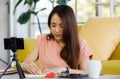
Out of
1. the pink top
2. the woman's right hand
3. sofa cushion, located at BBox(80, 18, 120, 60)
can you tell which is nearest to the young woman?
the pink top

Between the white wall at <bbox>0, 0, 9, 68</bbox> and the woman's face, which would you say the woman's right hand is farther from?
the white wall at <bbox>0, 0, 9, 68</bbox>

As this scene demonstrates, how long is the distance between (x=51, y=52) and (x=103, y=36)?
986mm

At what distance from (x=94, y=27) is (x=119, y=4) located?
1.05 meters

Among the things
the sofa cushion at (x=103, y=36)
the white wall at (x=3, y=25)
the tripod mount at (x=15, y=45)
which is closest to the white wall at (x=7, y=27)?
the white wall at (x=3, y=25)

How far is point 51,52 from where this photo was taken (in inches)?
75.8

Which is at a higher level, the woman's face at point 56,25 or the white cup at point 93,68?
the woman's face at point 56,25

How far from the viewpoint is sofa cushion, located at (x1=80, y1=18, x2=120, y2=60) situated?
2.71 metres

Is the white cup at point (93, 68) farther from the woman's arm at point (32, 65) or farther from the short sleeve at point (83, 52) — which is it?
the short sleeve at point (83, 52)

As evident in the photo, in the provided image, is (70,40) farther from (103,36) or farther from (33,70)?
(103,36)

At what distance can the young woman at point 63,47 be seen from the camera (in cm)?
182

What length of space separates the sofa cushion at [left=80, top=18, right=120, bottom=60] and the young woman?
2.64 feet

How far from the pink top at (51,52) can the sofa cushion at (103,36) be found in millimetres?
789

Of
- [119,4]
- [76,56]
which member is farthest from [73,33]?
[119,4]

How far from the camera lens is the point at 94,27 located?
287cm
